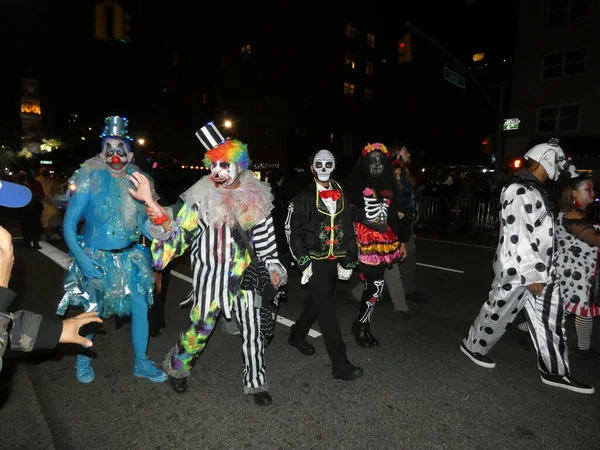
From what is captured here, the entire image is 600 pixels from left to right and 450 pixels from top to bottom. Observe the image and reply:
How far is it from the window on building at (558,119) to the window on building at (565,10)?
427cm

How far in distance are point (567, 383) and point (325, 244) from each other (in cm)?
231

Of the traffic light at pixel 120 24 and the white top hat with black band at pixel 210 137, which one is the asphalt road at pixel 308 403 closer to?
the white top hat with black band at pixel 210 137

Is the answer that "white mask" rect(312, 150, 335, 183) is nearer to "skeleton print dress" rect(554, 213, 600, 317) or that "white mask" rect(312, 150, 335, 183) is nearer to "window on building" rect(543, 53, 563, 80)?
"skeleton print dress" rect(554, 213, 600, 317)

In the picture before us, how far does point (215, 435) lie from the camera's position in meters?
2.80

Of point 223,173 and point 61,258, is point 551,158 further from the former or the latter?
point 61,258

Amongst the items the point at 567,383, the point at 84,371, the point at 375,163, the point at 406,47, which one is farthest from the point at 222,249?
the point at 406,47

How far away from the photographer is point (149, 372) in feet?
11.6

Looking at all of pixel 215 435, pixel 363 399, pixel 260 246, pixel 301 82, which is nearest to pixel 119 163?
pixel 260 246

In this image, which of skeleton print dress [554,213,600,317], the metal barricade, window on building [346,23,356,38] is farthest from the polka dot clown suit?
window on building [346,23,356,38]

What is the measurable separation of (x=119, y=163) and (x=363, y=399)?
274cm

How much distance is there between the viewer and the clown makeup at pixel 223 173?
3.16 meters

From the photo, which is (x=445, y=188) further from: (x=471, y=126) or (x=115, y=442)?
(x=471, y=126)

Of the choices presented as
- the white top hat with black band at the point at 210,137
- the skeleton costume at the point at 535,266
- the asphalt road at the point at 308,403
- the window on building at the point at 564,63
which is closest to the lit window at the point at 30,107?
the window on building at the point at 564,63

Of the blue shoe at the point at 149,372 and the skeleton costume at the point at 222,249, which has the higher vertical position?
the skeleton costume at the point at 222,249
